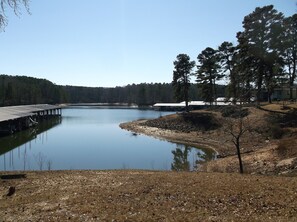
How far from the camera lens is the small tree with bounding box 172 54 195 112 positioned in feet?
202

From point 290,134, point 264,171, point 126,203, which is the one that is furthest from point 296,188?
point 290,134

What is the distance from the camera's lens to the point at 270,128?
34.7 meters

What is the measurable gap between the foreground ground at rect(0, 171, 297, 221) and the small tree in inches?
1938

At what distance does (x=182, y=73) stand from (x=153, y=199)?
173ft

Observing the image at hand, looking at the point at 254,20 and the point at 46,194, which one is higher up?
the point at 254,20

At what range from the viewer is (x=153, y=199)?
428 inches

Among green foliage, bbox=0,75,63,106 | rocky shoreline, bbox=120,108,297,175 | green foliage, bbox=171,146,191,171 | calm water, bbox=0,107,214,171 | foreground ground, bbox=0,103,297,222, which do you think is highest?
green foliage, bbox=0,75,63,106

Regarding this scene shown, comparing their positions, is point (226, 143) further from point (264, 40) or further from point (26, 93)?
point (26, 93)

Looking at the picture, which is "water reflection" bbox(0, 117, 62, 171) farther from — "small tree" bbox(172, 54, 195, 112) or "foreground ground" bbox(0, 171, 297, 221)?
"small tree" bbox(172, 54, 195, 112)

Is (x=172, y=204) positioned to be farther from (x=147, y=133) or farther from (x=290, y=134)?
(x=147, y=133)

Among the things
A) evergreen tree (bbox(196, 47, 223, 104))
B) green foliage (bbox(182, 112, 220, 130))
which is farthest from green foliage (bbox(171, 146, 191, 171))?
evergreen tree (bbox(196, 47, 223, 104))

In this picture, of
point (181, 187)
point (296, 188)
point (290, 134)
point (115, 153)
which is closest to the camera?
point (296, 188)


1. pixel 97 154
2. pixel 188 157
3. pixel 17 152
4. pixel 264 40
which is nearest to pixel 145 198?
pixel 188 157

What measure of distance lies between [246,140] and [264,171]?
1718cm
